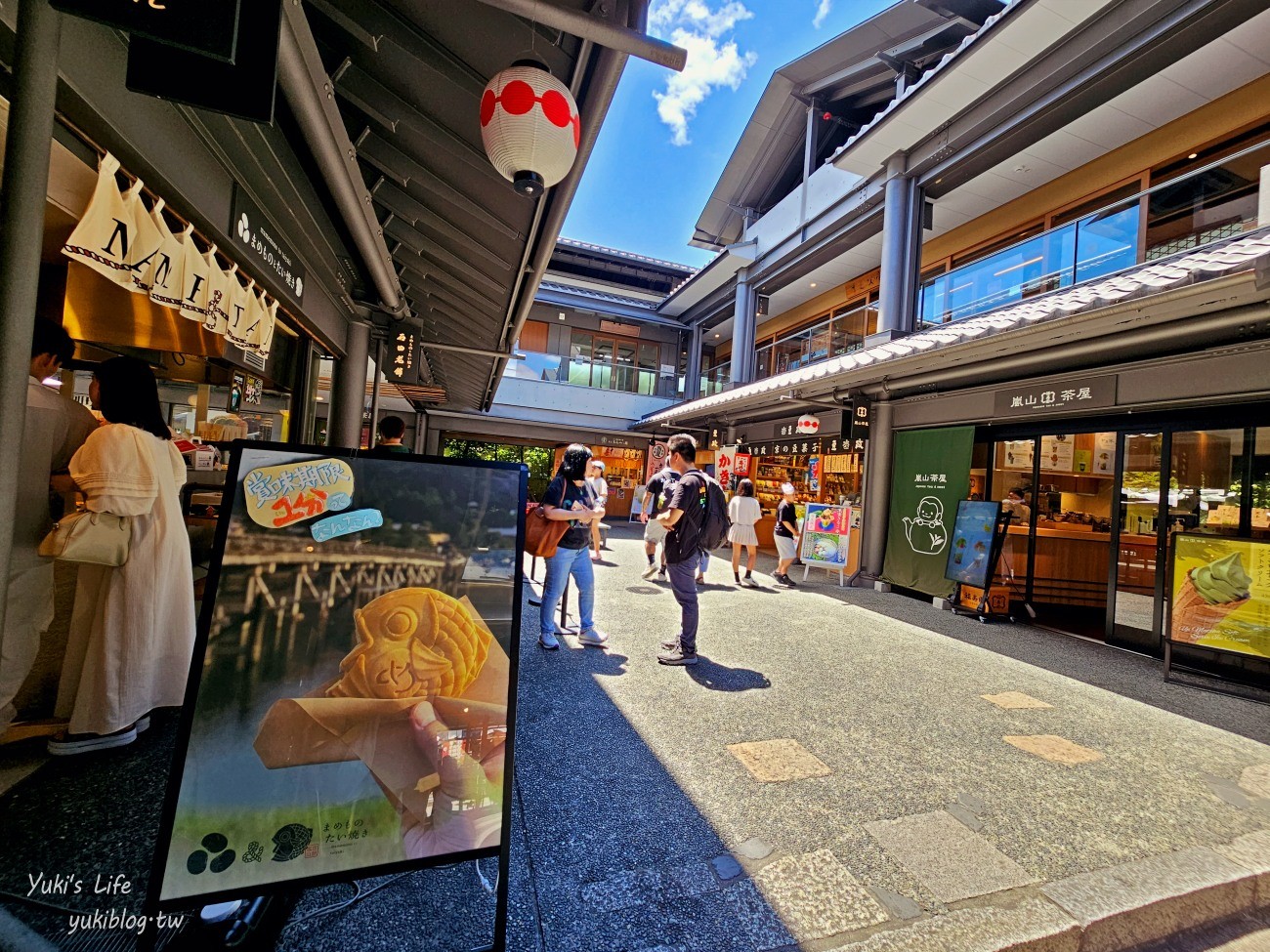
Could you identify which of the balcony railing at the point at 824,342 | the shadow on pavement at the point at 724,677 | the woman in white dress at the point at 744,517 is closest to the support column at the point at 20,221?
the shadow on pavement at the point at 724,677

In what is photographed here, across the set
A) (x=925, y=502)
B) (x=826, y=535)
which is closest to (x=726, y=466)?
(x=826, y=535)

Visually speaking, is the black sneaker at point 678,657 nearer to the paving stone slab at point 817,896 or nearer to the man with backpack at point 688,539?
the man with backpack at point 688,539

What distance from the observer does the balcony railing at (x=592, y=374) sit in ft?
53.9

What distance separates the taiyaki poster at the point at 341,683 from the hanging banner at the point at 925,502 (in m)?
7.41

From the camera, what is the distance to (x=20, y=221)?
46.4 inches

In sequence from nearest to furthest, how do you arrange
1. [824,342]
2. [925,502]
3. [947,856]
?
[947,856] < [925,502] < [824,342]

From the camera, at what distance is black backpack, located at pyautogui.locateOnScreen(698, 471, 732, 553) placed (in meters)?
4.34

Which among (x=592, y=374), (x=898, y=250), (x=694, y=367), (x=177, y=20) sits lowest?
(x=177, y=20)

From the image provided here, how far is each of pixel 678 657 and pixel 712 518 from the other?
1.19 m

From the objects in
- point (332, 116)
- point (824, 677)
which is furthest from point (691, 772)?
point (332, 116)

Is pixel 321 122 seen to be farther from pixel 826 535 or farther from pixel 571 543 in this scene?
pixel 826 535

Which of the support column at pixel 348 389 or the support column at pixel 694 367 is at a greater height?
the support column at pixel 694 367

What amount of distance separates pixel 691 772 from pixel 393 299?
527cm

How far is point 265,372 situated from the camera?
491cm
